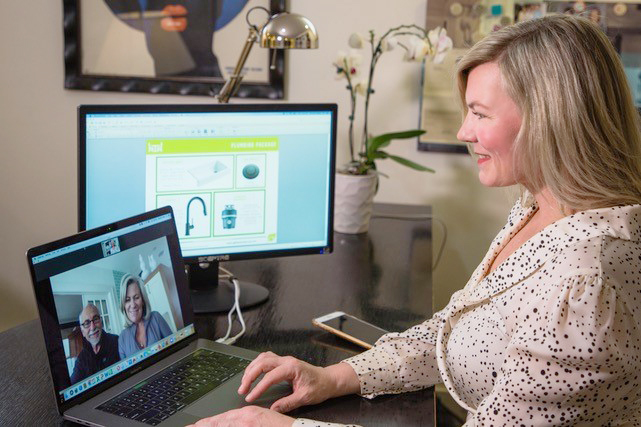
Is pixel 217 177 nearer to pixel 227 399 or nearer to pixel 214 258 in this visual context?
pixel 214 258

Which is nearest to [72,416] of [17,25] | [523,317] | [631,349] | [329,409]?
[329,409]

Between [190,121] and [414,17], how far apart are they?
1046mm

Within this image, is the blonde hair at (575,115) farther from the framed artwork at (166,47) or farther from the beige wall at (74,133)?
the framed artwork at (166,47)

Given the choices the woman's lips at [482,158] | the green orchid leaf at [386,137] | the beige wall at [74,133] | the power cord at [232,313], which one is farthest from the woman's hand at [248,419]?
the beige wall at [74,133]

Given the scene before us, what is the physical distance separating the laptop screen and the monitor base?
0.23 metres

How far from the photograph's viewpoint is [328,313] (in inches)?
64.1

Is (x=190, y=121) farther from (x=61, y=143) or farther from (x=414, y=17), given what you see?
(x=61, y=143)

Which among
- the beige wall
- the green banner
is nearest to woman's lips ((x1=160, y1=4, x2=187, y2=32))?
the beige wall

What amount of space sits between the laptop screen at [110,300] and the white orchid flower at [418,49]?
1108mm

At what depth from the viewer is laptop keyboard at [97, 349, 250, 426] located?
1.15 m

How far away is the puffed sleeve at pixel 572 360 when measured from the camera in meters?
0.99

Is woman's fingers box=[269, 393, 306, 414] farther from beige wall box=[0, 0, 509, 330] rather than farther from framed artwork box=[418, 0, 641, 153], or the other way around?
beige wall box=[0, 0, 509, 330]

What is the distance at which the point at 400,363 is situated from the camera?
133 centimetres

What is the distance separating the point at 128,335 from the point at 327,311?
0.51m
